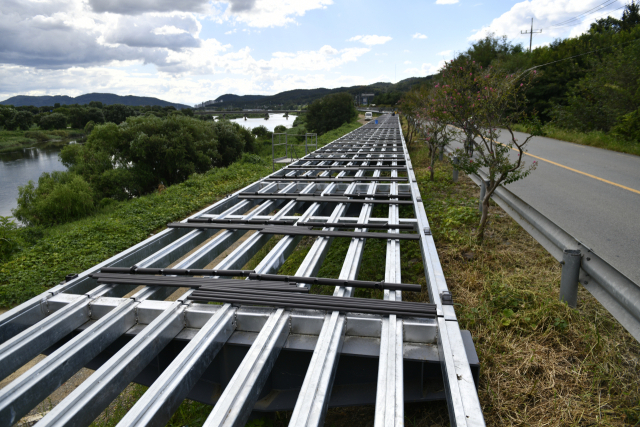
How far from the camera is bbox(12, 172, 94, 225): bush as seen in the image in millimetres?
18156

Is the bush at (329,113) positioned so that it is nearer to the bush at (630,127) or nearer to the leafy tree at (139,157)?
the leafy tree at (139,157)

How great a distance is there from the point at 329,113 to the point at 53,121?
169 ft

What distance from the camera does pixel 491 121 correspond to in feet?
21.8

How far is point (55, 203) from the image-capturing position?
18.2 metres

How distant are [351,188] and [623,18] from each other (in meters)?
56.6

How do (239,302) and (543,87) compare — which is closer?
(239,302)

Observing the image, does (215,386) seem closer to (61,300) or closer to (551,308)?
(61,300)

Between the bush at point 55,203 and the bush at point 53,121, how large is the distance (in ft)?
202

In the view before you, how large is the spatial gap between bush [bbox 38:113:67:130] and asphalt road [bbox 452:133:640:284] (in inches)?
3198

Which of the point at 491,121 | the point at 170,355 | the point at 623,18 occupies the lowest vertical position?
the point at 170,355

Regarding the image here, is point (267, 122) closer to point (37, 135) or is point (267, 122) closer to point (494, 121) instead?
point (37, 135)

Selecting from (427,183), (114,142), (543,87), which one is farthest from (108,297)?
(543,87)

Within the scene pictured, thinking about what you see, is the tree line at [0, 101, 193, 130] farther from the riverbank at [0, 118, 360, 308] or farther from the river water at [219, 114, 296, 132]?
the riverbank at [0, 118, 360, 308]

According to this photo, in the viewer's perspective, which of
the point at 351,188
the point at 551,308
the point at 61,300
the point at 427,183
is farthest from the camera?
the point at 427,183
